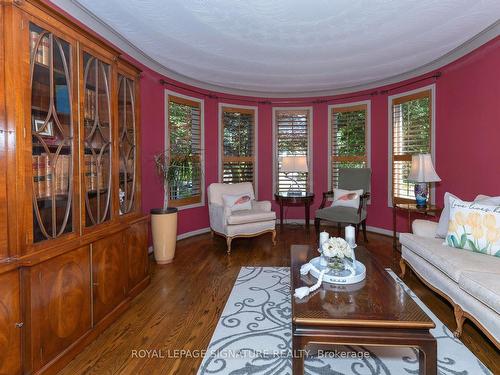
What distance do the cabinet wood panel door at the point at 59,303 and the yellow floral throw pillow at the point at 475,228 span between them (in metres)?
3.03

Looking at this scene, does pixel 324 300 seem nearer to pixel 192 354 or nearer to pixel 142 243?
pixel 192 354

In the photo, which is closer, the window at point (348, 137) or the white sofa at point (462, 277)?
the white sofa at point (462, 277)

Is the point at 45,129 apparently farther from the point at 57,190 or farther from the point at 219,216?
the point at 219,216

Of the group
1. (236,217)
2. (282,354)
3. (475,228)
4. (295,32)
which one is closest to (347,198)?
(236,217)

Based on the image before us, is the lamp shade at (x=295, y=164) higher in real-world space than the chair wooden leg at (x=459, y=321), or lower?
higher

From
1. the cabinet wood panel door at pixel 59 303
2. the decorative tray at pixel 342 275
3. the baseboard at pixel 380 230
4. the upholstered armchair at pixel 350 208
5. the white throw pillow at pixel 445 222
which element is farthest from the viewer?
the baseboard at pixel 380 230

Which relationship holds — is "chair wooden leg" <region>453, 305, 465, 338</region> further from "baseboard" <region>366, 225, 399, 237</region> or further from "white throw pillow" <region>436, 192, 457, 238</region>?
"baseboard" <region>366, 225, 399, 237</region>

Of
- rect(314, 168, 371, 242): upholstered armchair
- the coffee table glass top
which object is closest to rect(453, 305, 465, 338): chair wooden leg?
the coffee table glass top

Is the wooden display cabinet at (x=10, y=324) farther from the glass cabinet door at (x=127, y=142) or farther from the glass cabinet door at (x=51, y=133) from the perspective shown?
the glass cabinet door at (x=127, y=142)

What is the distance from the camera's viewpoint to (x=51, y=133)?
179cm

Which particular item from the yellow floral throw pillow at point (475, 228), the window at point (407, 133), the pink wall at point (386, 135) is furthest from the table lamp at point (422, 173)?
the yellow floral throw pillow at point (475, 228)

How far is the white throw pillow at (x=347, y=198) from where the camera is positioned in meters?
4.58

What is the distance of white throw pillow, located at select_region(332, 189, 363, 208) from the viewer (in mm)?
4583

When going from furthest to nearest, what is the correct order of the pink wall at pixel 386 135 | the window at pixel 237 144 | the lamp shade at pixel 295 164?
the window at pixel 237 144
the lamp shade at pixel 295 164
the pink wall at pixel 386 135
